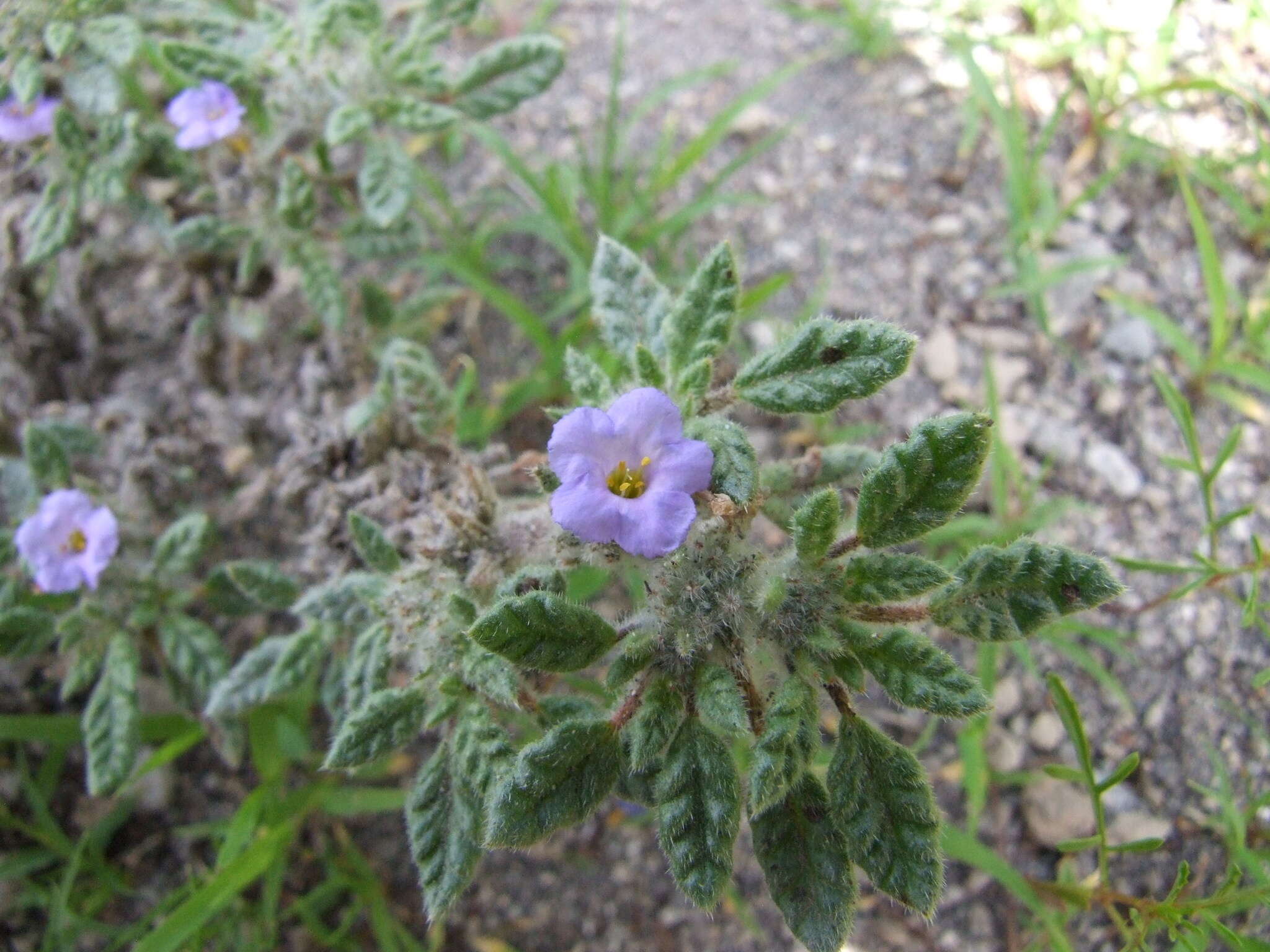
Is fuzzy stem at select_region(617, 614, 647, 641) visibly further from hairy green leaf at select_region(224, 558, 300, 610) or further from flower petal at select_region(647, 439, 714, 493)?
hairy green leaf at select_region(224, 558, 300, 610)

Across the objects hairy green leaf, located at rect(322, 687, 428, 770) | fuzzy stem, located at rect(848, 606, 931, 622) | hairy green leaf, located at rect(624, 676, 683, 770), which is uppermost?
fuzzy stem, located at rect(848, 606, 931, 622)

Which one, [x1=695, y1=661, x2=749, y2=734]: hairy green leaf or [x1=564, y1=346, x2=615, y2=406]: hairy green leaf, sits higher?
[x1=564, y1=346, x2=615, y2=406]: hairy green leaf

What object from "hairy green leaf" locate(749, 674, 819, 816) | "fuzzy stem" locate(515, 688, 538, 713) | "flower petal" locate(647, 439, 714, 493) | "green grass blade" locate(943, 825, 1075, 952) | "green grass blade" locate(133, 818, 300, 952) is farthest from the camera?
"green grass blade" locate(943, 825, 1075, 952)

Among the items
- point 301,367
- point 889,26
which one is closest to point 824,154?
point 889,26

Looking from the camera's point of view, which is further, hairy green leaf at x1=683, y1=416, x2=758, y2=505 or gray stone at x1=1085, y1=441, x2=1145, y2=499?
gray stone at x1=1085, y1=441, x2=1145, y2=499

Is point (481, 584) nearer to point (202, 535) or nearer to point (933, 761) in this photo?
point (202, 535)

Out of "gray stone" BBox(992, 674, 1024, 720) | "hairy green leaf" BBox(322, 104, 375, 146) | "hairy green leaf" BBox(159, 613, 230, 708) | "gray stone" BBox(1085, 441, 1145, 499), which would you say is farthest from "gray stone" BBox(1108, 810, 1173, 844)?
"hairy green leaf" BBox(322, 104, 375, 146)

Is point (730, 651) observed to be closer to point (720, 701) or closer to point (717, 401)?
point (720, 701)

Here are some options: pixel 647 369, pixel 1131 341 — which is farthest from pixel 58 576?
pixel 1131 341
